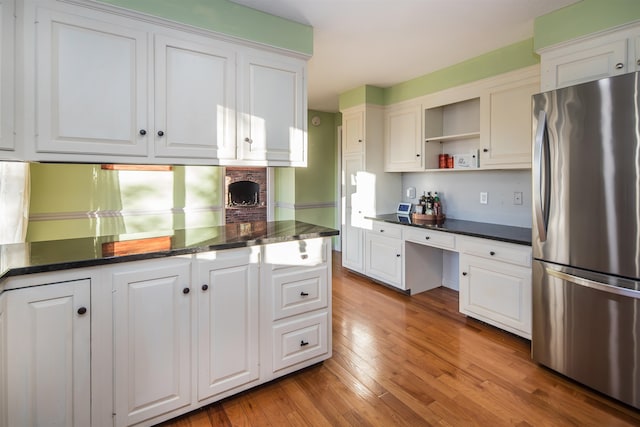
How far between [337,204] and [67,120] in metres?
4.64

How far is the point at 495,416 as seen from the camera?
1.79 meters

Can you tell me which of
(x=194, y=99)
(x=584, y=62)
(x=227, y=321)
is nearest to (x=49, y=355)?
(x=227, y=321)

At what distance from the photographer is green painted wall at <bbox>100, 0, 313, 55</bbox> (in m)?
1.91

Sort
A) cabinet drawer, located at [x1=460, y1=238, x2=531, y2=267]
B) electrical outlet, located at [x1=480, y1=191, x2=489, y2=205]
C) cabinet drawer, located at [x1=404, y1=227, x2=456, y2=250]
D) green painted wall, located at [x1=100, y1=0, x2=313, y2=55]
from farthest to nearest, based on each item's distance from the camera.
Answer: electrical outlet, located at [x1=480, y1=191, x2=489, y2=205], cabinet drawer, located at [x1=404, y1=227, x2=456, y2=250], cabinet drawer, located at [x1=460, y1=238, x2=531, y2=267], green painted wall, located at [x1=100, y1=0, x2=313, y2=55]

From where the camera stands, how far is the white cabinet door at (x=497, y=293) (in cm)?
255

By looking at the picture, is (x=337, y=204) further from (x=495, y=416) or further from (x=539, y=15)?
(x=495, y=416)

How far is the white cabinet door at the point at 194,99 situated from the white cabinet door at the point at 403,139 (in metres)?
2.36

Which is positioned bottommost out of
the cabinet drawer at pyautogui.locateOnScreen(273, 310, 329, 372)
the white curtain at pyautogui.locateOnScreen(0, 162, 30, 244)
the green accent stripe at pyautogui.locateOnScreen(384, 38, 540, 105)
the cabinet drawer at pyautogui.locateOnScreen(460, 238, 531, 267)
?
the cabinet drawer at pyautogui.locateOnScreen(273, 310, 329, 372)

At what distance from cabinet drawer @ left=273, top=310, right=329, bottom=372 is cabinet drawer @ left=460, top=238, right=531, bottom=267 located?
1.53m

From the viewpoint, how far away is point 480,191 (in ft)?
11.5

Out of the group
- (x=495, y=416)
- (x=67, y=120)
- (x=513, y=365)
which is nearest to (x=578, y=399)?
(x=513, y=365)

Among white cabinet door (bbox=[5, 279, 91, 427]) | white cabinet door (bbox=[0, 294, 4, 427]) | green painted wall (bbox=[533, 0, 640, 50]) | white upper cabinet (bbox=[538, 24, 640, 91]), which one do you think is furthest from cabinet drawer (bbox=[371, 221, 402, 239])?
white cabinet door (bbox=[0, 294, 4, 427])

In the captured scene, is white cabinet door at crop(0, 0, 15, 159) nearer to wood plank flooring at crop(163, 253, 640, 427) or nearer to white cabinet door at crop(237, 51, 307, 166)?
white cabinet door at crop(237, 51, 307, 166)

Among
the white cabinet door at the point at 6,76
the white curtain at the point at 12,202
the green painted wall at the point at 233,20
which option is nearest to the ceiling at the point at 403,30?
the green painted wall at the point at 233,20
